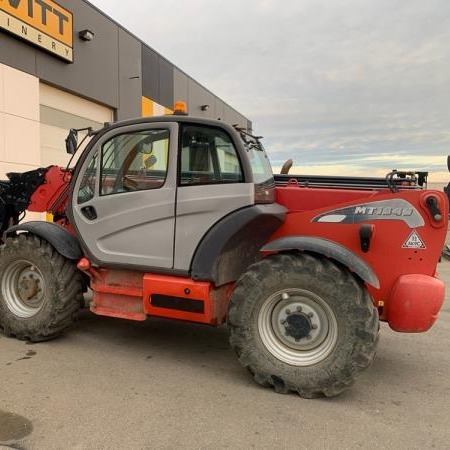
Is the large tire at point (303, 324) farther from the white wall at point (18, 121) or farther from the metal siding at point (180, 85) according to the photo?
the metal siding at point (180, 85)

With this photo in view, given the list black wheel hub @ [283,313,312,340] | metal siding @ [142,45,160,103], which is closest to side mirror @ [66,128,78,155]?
black wheel hub @ [283,313,312,340]

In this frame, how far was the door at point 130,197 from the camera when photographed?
13.7 ft

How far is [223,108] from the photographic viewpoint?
85.3 feet

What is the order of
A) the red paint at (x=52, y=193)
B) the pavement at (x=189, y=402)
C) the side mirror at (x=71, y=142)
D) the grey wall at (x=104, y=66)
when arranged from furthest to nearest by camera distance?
the grey wall at (x=104, y=66) → the red paint at (x=52, y=193) → the side mirror at (x=71, y=142) → the pavement at (x=189, y=402)

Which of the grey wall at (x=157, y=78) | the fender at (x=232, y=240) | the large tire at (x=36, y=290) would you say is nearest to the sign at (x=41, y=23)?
the grey wall at (x=157, y=78)

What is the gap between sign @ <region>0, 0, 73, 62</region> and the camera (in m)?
10.1

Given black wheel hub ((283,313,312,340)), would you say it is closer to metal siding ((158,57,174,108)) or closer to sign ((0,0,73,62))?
sign ((0,0,73,62))

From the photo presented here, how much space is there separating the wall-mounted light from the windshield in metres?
9.94

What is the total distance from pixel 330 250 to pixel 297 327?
27.0 inches

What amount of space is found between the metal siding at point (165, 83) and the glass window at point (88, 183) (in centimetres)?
1404

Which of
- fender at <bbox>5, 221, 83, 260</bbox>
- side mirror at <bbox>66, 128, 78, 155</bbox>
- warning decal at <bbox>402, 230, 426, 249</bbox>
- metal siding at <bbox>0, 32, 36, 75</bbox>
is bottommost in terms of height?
fender at <bbox>5, 221, 83, 260</bbox>

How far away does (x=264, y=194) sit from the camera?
409cm

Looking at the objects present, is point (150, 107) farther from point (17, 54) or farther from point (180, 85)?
point (17, 54)

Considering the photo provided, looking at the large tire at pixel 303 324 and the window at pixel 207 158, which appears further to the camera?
the window at pixel 207 158
